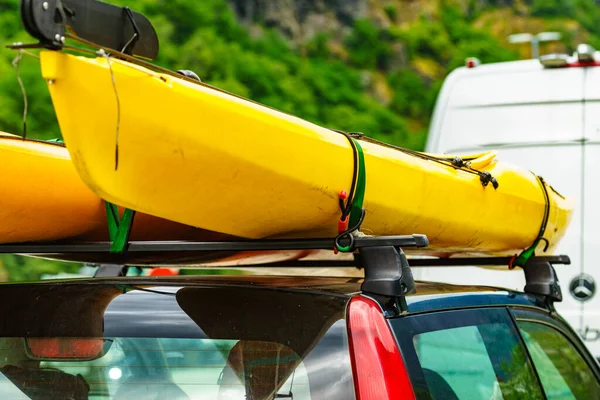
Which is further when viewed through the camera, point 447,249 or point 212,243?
point 447,249

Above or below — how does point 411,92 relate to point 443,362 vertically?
above

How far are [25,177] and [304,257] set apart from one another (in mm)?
1049

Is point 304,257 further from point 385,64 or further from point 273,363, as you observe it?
point 385,64

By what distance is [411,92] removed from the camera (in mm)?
55188

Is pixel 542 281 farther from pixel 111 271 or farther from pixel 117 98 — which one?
pixel 117 98

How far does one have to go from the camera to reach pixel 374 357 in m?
2.55

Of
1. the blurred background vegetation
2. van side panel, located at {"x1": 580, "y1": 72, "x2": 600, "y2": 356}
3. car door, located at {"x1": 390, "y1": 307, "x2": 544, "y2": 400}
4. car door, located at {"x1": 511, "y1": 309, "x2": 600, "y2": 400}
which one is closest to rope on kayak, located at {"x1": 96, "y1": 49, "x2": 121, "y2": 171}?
car door, located at {"x1": 390, "y1": 307, "x2": 544, "y2": 400}

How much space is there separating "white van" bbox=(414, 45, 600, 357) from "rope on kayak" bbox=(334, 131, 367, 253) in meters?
4.88

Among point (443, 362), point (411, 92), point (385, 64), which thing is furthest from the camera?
point (385, 64)

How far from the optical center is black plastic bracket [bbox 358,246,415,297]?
2.72 meters

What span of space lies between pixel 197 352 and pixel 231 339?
3.6 inches

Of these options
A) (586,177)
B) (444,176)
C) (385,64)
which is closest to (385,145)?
(444,176)

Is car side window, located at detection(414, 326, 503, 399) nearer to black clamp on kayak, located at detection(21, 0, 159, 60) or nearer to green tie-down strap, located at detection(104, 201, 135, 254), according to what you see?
green tie-down strap, located at detection(104, 201, 135, 254)

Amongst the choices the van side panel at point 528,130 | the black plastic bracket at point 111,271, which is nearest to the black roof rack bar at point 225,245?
the black plastic bracket at point 111,271
